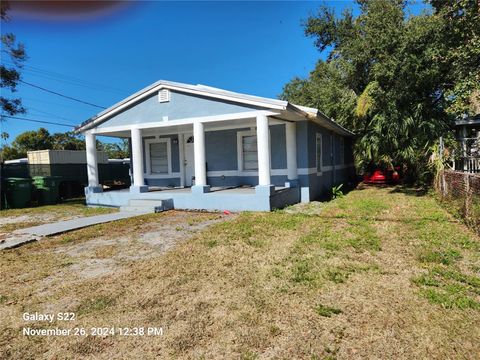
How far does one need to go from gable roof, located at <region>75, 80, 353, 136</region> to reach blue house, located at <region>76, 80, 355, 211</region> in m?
0.03

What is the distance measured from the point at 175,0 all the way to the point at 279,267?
30.2 ft

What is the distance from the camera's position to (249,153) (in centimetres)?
1176

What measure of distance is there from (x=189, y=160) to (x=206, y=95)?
4090 mm

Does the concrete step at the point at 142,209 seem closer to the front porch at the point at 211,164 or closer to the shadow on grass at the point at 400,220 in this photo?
the front porch at the point at 211,164

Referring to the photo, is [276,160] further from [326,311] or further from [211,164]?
[326,311]

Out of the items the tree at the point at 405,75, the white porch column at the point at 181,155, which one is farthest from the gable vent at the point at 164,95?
the tree at the point at 405,75

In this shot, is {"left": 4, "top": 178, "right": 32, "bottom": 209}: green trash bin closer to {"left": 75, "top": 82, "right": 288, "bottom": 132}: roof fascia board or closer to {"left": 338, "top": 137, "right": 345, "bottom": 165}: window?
{"left": 75, "top": 82, "right": 288, "bottom": 132}: roof fascia board

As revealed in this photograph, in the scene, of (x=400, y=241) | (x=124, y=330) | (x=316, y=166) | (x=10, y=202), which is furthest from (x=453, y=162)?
(x=10, y=202)

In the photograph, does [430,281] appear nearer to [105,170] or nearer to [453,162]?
[453,162]

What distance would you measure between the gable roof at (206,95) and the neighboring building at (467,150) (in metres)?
4.70

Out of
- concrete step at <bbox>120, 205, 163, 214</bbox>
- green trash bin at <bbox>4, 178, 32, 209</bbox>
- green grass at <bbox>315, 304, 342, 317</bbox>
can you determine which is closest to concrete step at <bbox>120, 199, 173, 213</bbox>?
concrete step at <bbox>120, 205, 163, 214</bbox>

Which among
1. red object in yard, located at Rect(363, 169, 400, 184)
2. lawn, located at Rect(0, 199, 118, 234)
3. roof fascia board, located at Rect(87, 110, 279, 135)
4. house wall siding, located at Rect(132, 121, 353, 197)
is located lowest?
lawn, located at Rect(0, 199, 118, 234)

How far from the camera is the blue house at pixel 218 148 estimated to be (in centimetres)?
916

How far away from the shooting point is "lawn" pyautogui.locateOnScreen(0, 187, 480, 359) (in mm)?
2598
